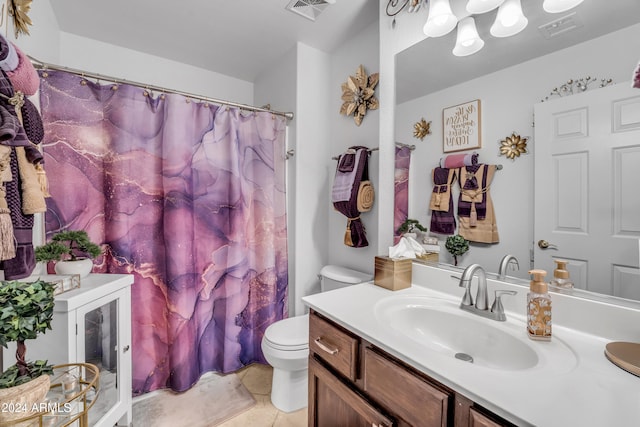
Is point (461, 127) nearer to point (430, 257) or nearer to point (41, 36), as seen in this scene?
point (430, 257)

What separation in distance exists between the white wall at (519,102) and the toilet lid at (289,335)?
863 mm

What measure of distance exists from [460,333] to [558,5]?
45.2 inches

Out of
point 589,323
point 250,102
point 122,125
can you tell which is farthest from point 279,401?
point 250,102

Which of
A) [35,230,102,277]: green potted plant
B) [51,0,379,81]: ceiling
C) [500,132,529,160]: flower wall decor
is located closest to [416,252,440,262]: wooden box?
[500,132,529,160]: flower wall decor

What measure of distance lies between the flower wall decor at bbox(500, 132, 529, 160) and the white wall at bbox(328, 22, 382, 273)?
0.59 meters

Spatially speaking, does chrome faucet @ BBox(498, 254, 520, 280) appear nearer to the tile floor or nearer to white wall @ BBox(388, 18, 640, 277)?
white wall @ BBox(388, 18, 640, 277)

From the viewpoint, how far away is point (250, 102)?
99.4 inches

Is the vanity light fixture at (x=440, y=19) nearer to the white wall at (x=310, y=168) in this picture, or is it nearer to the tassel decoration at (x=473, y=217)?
the tassel decoration at (x=473, y=217)

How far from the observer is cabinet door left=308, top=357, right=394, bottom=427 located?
822 mm

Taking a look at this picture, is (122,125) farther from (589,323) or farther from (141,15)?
(589,323)

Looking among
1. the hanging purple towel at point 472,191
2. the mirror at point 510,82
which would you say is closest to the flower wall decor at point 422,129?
the mirror at point 510,82

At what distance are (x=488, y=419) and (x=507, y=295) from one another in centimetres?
57

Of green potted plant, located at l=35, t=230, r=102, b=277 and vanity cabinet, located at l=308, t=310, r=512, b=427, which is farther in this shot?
green potted plant, located at l=35, t=230, r=102, b=277

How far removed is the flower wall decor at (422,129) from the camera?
1.31 meters
